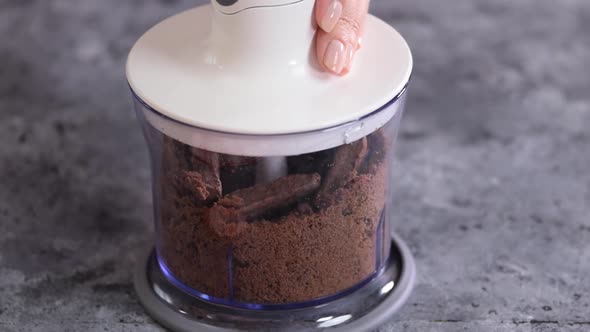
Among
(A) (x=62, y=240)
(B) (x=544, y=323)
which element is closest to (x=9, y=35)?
(A) (x=62, y=240)

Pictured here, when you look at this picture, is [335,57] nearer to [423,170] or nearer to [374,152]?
[374,152]

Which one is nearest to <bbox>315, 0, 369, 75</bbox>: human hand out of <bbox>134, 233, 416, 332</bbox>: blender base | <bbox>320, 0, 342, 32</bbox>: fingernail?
<bbox>320, 0, 342, 32</bbox>: fingernail

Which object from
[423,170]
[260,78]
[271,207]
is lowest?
[423,170]

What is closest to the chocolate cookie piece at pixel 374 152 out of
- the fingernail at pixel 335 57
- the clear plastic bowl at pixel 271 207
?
the clear plastic bowl at pixel 271 207

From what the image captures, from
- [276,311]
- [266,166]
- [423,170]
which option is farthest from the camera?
[423,170]

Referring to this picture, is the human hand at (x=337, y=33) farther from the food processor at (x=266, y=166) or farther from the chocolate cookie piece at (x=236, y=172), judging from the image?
the chocolate cookie piece at (x=236, y=172)

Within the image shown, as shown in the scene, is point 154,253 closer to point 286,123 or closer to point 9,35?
point 286,123

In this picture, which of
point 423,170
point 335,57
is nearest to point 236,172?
point 335,57

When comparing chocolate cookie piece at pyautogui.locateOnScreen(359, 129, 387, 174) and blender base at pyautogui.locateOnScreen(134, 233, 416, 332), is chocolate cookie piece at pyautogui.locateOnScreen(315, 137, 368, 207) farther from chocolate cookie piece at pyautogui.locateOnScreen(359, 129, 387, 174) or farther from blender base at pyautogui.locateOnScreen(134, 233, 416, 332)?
blender base at pyautogui.locateOnScreen(134, 233, 416, 332)
